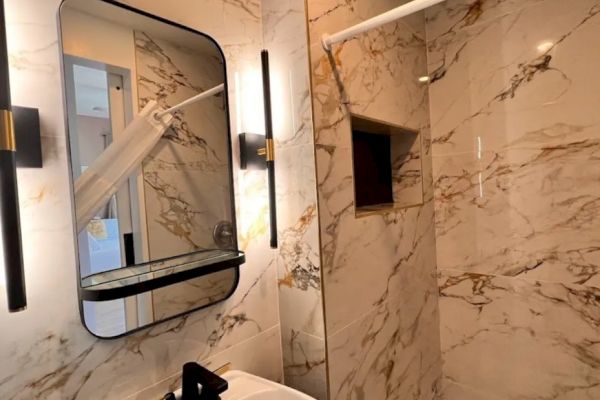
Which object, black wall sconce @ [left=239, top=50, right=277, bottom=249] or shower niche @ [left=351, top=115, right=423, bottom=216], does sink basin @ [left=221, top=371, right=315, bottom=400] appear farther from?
shower niche @ [left=351, top=115, right=423, bottom=216]

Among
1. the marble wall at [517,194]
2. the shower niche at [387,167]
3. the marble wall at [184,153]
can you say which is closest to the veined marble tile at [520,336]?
the marble wall at [517,194]

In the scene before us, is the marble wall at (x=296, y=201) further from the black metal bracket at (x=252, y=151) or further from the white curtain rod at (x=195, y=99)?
the white curtain rod at (x=195, y=99)

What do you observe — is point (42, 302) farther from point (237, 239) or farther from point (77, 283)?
point (237, 239)

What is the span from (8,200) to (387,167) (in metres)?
1.45

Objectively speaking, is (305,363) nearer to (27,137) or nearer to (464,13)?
(27,137)

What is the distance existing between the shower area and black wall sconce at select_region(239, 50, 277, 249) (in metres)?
0.15

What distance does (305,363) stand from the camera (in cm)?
108

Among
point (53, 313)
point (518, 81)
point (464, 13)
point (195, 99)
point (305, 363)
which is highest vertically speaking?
point (464, 13)

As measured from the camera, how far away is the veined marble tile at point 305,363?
103 centimetres

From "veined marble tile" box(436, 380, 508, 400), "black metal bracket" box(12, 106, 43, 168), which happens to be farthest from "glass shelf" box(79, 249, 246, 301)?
"veined marble tile" box(436, 380, 508, 400)

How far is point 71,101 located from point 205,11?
1.61 feet

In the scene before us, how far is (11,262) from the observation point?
1.80 feet

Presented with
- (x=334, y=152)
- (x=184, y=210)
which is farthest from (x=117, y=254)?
(x=334, y=152)

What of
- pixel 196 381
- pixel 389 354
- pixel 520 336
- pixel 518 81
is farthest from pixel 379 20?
pixel 520 336
